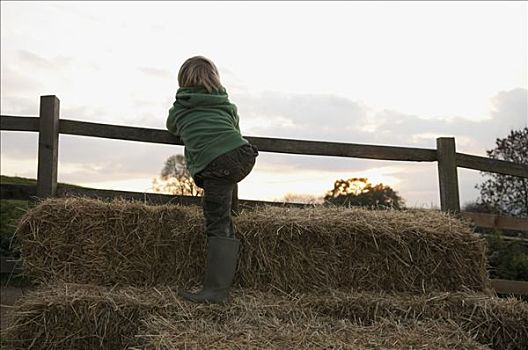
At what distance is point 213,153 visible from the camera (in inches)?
145

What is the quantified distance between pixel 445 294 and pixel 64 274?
2.58 m

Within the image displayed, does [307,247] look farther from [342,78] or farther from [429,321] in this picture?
[342,78]

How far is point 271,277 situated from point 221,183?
746 mm

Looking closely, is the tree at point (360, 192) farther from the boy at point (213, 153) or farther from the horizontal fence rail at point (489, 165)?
the boy at point (213, 153)

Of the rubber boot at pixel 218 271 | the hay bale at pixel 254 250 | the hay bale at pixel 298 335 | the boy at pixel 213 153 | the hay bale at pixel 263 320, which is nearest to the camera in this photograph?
the hay bale at pixel 298 335

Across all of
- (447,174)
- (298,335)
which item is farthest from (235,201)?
(447,174)

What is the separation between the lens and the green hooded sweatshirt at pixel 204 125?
371 cm

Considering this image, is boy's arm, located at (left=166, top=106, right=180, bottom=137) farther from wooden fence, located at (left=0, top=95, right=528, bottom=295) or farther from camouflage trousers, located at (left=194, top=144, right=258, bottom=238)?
camouflage trousers, located at (left=194, top=144, right=258, bottom=238)

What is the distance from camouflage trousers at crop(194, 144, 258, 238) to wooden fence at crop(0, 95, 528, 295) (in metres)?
0.75

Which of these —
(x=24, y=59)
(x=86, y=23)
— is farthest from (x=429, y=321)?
(x=24, y=59)

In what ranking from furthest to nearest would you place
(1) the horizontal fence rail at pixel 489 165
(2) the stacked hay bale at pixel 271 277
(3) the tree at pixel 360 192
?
1. (3) the tree at pixel 360 192
2. (1) the horizontal fence rail at pixel 489 165
3. (2) the stacked hay bale at pixel 271 277

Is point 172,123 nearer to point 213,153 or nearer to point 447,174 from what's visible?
point 213,153

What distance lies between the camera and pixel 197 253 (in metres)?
3.85

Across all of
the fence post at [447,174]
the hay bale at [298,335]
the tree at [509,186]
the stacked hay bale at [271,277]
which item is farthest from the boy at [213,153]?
the tree at [509,186]
